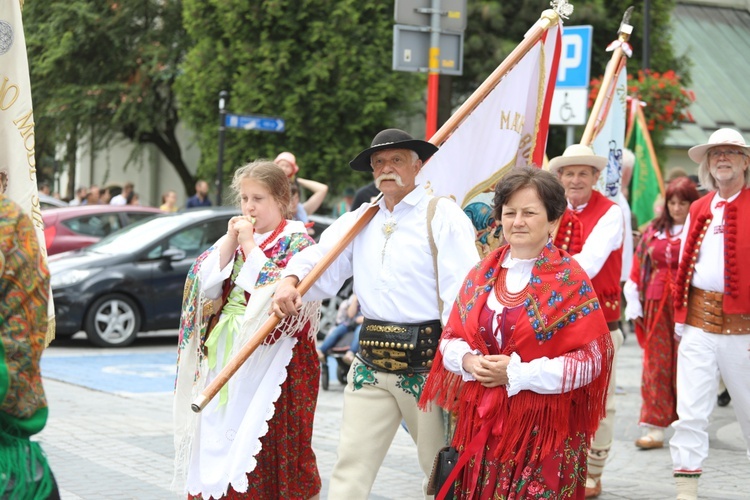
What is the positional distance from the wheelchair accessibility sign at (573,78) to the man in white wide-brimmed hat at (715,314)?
153 inches

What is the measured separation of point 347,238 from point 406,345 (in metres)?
0.56

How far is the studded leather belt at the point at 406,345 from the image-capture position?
17.1 ft

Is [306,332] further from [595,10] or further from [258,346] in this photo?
[595,10]

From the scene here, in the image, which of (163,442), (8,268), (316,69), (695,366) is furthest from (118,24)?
(8,268)

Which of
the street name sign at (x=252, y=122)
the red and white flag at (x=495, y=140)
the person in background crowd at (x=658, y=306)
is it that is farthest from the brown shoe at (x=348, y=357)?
the street name sign at (x=252, y=122)

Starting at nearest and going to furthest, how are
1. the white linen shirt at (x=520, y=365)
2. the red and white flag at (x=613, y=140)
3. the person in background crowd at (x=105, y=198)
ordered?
the white linen shirt at (x=520, y=365)
the red and white flag at (x=613, y=140)
the person in background crowd at (x=105, y=198)

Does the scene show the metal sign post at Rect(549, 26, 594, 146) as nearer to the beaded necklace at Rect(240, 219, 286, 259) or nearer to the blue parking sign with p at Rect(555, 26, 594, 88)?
the blue parking sign with p at Rect(555, 26, 594, 88)

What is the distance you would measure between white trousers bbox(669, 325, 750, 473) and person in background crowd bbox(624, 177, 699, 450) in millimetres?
1797

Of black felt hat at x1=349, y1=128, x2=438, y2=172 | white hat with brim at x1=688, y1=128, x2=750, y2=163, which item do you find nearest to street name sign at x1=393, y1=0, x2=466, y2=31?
white hat with brim at x1=688, y1=128, x2=750, y2=163

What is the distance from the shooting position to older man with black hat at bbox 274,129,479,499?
521 cm

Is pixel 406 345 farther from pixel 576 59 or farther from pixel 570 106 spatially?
pixel 576 59

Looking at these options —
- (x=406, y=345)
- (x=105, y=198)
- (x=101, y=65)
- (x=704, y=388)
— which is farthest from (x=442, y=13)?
(x=101, y=65)

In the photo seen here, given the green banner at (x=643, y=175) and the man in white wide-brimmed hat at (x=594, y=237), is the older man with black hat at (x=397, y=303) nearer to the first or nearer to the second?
the man in white wide-brimmed hat at (x=594, y=237)

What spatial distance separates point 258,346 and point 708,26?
120 feet
